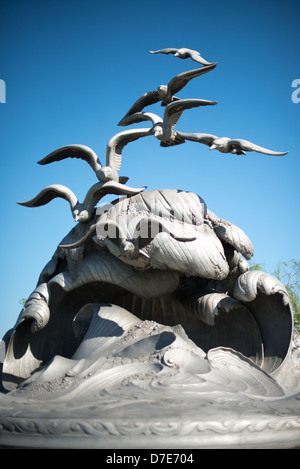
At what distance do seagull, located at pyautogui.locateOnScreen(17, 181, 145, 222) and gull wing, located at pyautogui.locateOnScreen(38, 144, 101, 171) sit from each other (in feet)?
0.70

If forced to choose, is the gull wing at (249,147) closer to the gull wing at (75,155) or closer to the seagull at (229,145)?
the seagull at (229,145)

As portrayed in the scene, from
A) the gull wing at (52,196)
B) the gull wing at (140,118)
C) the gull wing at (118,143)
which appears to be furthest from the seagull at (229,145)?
the gull wing at (52,196)

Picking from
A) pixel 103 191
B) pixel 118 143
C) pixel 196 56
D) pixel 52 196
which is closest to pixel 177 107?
pixel 196 56

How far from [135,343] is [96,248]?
1.07 metres

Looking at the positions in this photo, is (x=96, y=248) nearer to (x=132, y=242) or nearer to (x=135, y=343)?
(x=132, y=242)

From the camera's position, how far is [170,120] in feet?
14.6

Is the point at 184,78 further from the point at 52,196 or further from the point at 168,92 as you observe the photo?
the point at 52,196

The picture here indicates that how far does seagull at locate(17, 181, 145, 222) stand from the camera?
4.44m

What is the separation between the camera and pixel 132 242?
13.5 ft

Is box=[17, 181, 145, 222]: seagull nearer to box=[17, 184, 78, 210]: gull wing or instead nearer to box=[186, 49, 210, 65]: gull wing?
box=[17, 184, 78, 210]: gull wing

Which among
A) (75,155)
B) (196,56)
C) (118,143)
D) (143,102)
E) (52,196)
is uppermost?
(196,56)

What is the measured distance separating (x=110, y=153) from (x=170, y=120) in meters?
0.62

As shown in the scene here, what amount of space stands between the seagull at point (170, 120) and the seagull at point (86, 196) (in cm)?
51

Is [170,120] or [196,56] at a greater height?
[196,56]
